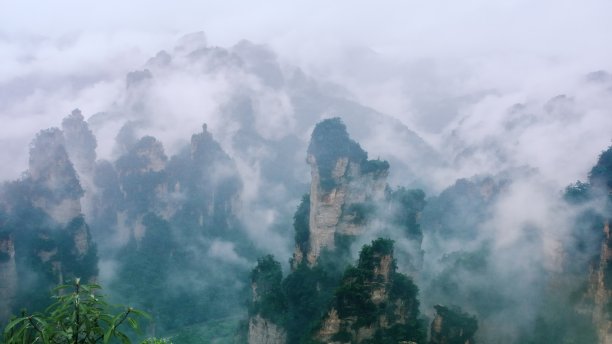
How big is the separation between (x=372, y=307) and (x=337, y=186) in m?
13.8

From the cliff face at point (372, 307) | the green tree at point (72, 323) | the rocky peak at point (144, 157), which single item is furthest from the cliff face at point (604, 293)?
the rocky peak at point (144, 157)

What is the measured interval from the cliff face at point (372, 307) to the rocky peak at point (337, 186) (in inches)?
368

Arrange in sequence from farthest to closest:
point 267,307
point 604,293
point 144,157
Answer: point 144,157
point 267,307
point 604,293

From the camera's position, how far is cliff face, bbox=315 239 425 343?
104ft

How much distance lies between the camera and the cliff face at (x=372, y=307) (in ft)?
104

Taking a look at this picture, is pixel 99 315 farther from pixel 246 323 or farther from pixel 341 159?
pixel 246 323

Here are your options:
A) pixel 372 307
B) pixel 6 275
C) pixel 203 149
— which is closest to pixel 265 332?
pixel 372 307

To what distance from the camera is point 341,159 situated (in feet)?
148

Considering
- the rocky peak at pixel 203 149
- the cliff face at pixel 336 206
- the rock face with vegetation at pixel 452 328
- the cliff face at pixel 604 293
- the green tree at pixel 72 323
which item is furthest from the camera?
the rocky peak at pixel 203 149

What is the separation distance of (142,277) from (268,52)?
6982cm

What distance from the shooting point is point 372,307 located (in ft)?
107

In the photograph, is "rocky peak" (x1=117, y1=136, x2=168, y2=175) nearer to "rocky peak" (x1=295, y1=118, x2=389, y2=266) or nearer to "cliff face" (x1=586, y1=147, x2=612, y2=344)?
"rocky peak" (x1=295, y1=118, x2=389, y2=266)

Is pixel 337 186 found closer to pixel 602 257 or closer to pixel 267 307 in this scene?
pixel 267 307

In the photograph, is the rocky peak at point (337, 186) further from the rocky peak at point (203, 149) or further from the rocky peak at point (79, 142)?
the rocky peak at point (79, 142)
